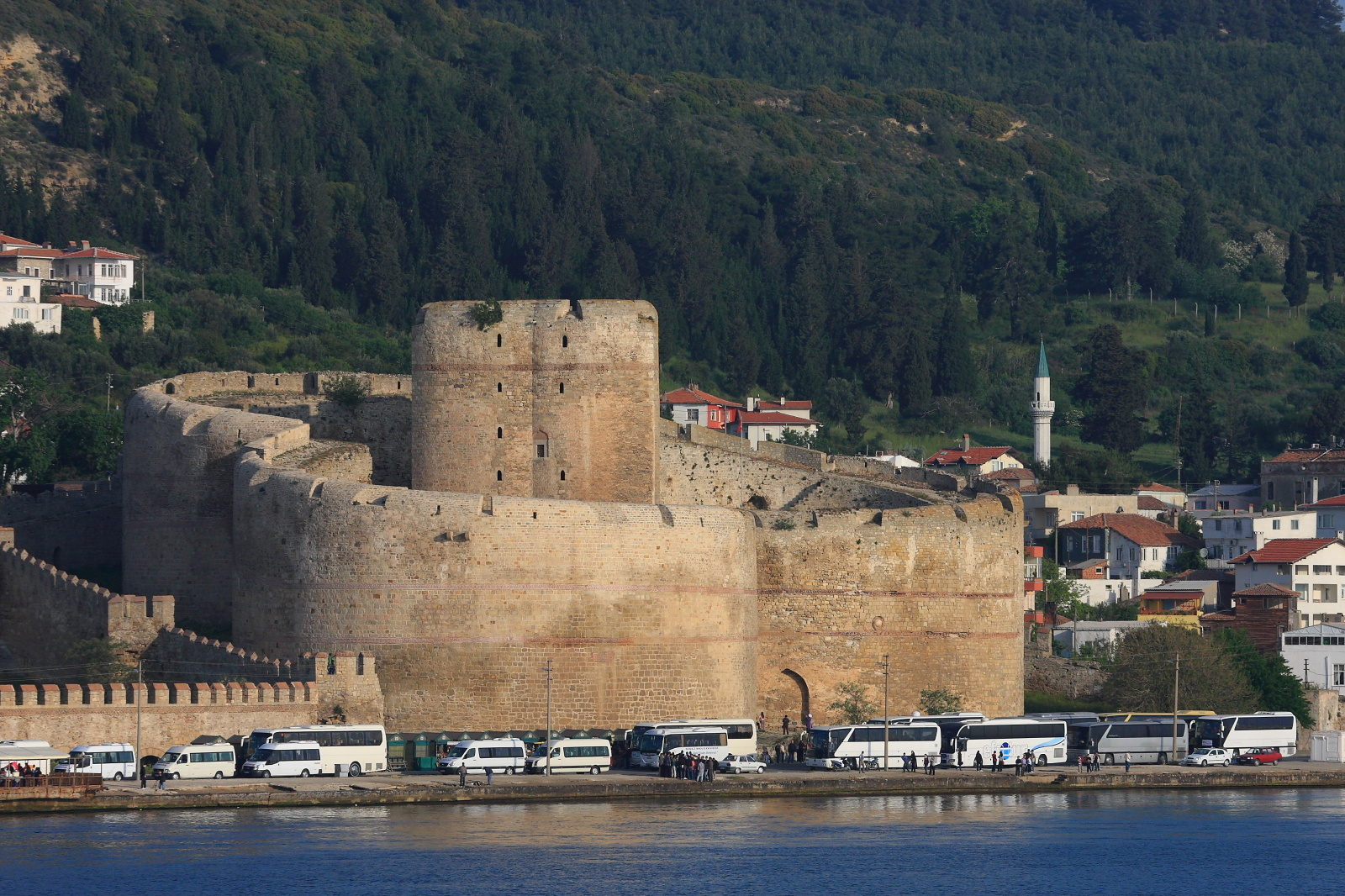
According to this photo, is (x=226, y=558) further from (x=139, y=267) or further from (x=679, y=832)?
(x=139, y=267)

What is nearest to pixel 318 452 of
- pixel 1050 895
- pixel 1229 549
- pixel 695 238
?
pixel 1050 895

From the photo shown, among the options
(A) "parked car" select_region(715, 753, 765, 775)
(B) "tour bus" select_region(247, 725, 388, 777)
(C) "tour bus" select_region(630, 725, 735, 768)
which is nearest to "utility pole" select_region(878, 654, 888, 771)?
(A) "parked car" select_region(715, 753, 765, 775)

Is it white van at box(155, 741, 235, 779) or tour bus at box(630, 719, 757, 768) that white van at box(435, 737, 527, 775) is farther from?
white van at box(155, 741, 235, 779)

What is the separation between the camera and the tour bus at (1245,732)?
2601 inches

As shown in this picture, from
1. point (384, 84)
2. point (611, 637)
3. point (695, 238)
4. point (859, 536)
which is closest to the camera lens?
point (611, 637)

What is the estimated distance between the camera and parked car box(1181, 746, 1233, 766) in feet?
213

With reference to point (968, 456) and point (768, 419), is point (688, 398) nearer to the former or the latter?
point (768, 419)

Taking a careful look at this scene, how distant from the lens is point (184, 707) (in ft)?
185

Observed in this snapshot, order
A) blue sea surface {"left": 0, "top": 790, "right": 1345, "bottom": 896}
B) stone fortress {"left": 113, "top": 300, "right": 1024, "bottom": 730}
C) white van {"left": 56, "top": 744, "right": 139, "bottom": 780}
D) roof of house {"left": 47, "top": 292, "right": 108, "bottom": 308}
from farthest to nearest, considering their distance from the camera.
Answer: roof of house {"left": 47, "top": 292, "right": 108, "bottom": 308} → stone fortress {"left": 113, "top": 300, "right": 1024, "bottom": 730} → white van {"left": 56, "top": 744, "right": 139, "bottom": 780} → blue sea surface {"left": 0, "top": 790, "right": 1345, "bottom": 896}

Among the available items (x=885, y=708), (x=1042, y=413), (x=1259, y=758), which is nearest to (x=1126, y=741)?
(x=1259, y=758)

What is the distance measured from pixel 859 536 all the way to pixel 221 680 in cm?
1621

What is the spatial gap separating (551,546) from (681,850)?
9.85m

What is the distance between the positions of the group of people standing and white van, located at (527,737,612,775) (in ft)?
4.64

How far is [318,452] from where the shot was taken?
6631 centimetres
